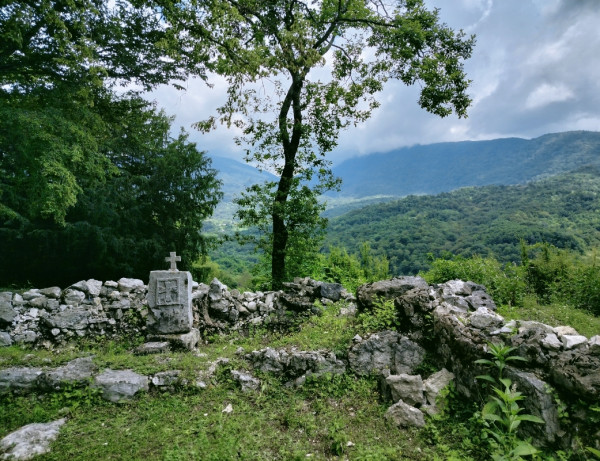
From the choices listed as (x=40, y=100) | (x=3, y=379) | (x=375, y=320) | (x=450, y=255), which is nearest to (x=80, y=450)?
(x=3, y=379)

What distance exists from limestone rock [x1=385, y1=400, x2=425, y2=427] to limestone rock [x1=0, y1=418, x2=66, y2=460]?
4236 millimetres

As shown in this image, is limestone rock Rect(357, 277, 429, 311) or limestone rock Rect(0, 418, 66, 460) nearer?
limestone rock Rect(0, 418, 66, 460)

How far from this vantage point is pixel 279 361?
5.71m

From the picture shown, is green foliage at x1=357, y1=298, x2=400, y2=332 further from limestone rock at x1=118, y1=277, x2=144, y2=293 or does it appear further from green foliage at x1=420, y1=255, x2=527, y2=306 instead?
limestone rock at x1=118, y1=277, x2=144, y2=293

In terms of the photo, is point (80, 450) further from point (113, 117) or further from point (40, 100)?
point (113, 117)

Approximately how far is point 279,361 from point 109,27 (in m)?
8.38

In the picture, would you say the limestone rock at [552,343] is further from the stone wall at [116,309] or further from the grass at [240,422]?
the stone wall at [116,309]

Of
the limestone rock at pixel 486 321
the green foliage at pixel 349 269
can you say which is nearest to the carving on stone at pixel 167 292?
the green foliage at pixel 349 269

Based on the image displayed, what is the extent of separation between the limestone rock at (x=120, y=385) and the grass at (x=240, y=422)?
0.42ft

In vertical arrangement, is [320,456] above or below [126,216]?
below

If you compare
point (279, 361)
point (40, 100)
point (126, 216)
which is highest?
point (40, 100)

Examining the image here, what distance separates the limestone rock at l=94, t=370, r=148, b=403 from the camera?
513cm

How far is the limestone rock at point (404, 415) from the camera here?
434cm

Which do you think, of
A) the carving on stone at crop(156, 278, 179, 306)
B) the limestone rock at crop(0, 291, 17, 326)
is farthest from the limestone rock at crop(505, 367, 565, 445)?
the limestone rock at crop(0, 291, 17, 326)
